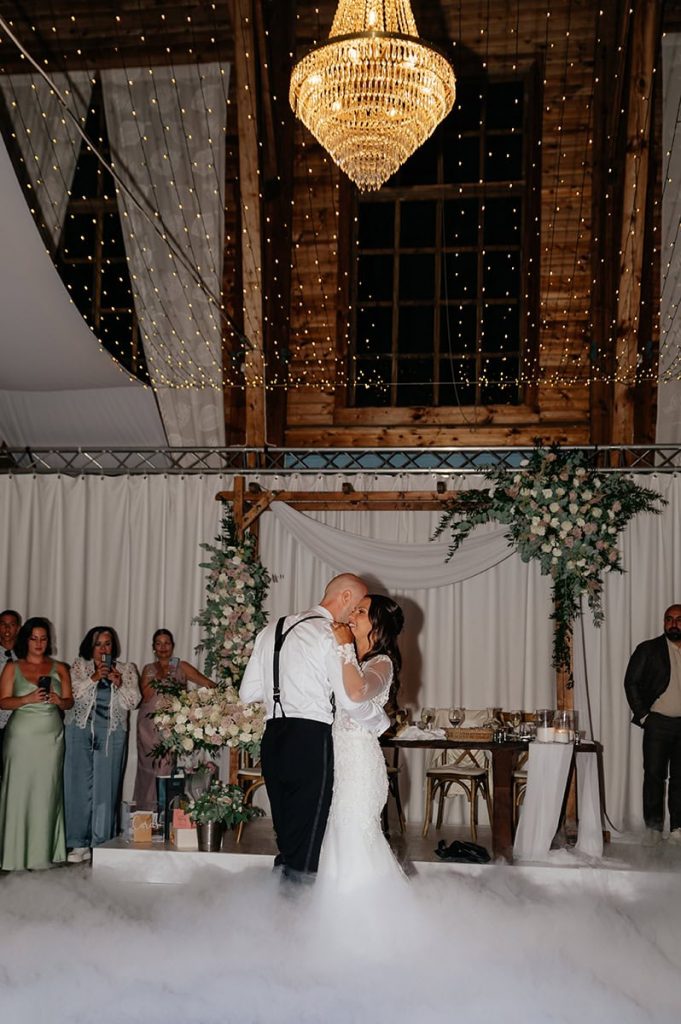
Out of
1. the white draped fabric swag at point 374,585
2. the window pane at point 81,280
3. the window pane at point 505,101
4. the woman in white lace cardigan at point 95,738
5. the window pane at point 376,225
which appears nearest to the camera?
the woman in white lace cardigan at point 95,738

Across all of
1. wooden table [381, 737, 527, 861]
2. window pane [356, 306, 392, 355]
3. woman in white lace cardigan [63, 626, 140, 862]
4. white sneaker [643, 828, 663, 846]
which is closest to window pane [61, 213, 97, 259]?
window pane [356, 306, 392, 355]

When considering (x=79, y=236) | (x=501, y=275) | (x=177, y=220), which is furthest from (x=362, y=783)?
(x=79, y=236)

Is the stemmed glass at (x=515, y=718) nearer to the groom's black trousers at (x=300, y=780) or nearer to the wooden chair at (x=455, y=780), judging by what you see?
the wooden chair at (x=455, y=780)

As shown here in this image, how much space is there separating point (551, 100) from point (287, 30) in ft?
7.72

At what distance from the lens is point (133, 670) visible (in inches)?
314

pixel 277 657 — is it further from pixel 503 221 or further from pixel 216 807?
pixel 503 221

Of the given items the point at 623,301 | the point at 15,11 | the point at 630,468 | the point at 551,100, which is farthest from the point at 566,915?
the point at 15,11

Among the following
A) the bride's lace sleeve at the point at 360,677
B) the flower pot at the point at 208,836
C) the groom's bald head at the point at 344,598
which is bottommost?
the flower pot at the point at 208,836

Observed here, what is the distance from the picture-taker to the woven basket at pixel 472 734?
7.38 meters

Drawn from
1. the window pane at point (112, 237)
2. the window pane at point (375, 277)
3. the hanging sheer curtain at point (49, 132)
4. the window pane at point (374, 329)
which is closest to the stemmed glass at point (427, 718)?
the window pane at point (374, 329)

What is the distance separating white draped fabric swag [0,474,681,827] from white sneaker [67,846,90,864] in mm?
2034

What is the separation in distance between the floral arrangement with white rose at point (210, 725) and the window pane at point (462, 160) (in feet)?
18.6

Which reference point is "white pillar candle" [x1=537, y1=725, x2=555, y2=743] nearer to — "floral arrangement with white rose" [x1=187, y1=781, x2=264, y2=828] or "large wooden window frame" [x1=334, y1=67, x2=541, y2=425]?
"floral arrangement with white rose" [x1=187, y1=781, x2=264, y2=828]

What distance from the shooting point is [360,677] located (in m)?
4.22
